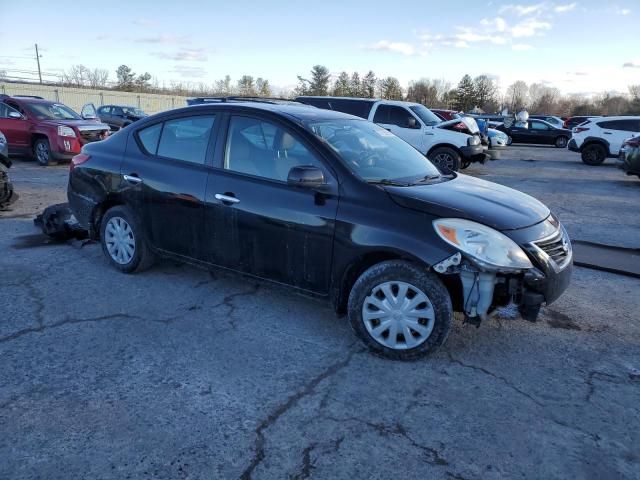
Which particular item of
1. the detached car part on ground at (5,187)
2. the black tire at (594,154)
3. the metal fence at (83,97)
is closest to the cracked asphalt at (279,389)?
the detached car part on ground at (5,187)

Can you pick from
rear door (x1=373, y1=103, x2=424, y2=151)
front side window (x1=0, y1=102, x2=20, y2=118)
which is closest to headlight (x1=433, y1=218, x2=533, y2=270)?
rear door (x1=373, y1=103, x2=424, y2=151)

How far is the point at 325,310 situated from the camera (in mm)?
4316

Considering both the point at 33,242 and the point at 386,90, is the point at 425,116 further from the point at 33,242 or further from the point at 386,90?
the point at 386,90

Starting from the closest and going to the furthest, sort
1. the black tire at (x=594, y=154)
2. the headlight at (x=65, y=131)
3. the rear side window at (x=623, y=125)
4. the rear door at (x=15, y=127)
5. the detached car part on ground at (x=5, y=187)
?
the detached car part on ground at (x=5, y=187), the headlight at (x=65, y=131), the rear door at (x=15, y=127), the rear side window at (x=623, y=125), the black tire at (x=594, y=154)

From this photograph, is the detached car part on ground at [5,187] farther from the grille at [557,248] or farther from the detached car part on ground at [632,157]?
the detached car part on ground at [632,157]

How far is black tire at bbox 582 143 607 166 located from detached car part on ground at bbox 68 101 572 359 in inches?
631

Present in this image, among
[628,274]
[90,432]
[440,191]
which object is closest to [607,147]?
[628,274]

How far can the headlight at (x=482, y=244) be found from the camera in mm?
3225

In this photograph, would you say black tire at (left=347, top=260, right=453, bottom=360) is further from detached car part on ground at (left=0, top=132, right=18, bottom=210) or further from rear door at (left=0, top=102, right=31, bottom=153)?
rear door at (left=0, top=102, right=31, bottom=153)

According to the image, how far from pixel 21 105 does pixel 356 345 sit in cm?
1236

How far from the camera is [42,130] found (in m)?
12.1

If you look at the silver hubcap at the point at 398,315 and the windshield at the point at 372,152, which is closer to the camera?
the silver hubcap at the point at 398,315

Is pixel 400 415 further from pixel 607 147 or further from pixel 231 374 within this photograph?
pixel 607 147

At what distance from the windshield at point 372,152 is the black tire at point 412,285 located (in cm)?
73
